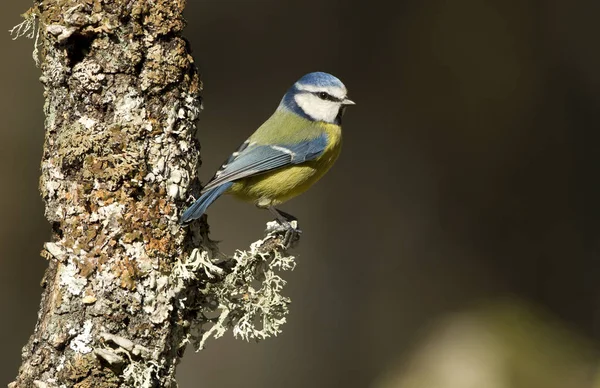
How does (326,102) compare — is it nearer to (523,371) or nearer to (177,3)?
(177,3)

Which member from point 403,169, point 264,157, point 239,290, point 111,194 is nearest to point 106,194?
point 111,194

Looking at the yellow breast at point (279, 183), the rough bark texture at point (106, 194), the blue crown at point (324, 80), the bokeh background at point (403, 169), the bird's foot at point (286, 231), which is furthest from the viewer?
the bokeh background at point (403, 169)

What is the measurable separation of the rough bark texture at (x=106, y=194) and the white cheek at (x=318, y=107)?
3.44 ft

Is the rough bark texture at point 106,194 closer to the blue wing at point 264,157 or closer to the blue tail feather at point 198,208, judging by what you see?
the blue tail feather at point 198,208

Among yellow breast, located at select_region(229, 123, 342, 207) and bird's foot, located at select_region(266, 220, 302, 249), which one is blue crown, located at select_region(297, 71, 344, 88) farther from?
bird's foot, located at select_region(266, 220, 302, 249)

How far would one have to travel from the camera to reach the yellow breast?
2.51 meters

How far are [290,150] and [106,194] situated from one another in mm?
930

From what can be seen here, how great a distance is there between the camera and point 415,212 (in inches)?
168

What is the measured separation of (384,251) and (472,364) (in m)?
1.15

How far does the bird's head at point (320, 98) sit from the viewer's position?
2.79m

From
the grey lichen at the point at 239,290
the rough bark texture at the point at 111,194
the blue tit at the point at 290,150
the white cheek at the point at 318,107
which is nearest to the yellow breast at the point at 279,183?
the blue tit at the point at 290,150

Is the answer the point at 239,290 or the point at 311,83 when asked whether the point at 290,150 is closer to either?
the point at 311,83

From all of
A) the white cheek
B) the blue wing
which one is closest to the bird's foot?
the blue wing

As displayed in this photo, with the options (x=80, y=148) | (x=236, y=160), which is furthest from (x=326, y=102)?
(x=80, y=148)
